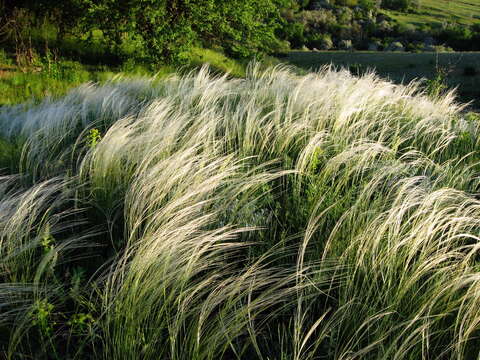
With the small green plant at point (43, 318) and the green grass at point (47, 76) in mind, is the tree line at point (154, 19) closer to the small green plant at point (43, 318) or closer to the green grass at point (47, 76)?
the green grass at point (47, 76)

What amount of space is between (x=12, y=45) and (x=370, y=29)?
51477 mm

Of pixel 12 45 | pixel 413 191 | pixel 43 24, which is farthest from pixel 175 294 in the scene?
pixel 43 24

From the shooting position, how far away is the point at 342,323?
1618mm

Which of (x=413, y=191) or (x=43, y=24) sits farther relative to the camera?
(x=43, y=24)

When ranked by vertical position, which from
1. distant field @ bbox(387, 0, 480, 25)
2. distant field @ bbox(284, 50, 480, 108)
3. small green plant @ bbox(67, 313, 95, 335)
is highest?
distant field @ bbox(387, 0, 480, 25)

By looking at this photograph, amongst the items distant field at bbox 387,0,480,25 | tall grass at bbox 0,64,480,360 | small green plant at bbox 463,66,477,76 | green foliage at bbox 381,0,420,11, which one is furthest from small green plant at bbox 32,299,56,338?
green foliage at bbox 381,0,420,11

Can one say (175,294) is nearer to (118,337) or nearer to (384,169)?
(118,337)

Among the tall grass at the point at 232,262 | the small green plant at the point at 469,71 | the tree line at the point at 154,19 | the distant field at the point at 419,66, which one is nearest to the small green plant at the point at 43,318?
the tall grass at the point at 232,262

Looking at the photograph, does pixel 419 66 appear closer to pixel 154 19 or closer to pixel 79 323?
pixel 154 19

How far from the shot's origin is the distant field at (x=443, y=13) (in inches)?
2139

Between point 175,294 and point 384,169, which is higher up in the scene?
point 384,169

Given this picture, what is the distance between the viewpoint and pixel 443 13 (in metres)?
60.2

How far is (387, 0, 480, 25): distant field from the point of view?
178 ft

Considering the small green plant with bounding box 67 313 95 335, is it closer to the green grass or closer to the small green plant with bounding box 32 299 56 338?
the small green plant with bounding box 32 299 56 338
